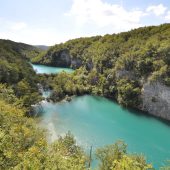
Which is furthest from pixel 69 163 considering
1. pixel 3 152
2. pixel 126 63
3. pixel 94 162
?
pixel 126 63

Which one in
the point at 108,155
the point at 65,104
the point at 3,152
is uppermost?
the point at 3,152

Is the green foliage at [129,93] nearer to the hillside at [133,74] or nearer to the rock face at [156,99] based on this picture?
the hillside at [133,74]

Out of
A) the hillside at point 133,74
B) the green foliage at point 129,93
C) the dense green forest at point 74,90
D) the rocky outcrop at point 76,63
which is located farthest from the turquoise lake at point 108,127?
the rocky outcrop at point 76,63

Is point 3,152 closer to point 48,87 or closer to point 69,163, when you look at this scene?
point 69,163

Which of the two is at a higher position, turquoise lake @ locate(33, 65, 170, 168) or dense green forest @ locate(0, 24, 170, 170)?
dense green forest @ locate(0, 24, 170, 170)

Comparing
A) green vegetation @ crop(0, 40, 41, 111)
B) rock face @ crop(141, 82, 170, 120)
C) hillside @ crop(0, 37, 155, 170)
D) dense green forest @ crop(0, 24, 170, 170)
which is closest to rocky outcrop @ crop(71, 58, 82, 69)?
dense green forest @ crop(0, 24, 170, 170)

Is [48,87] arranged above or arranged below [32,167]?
below

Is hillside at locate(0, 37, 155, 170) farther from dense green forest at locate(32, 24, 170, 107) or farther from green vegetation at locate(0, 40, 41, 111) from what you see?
dense green forest at locate(32, 24, 170, 107)
